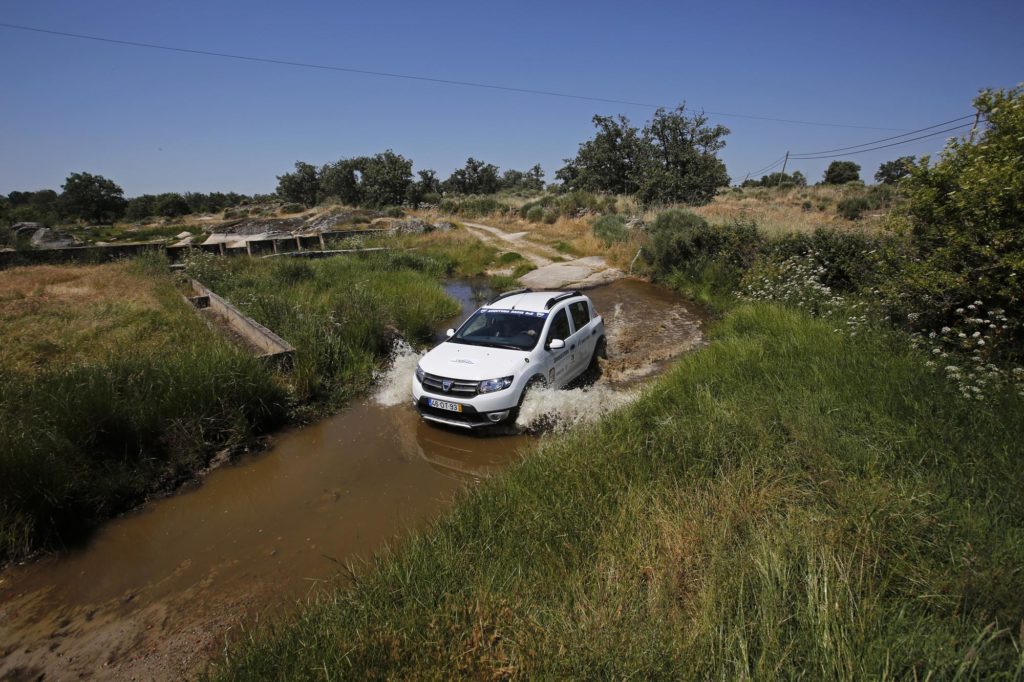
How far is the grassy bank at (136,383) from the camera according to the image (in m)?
4.82

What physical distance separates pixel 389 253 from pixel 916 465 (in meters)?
19.0

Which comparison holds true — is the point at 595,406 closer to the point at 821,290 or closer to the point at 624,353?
the point at 624,353

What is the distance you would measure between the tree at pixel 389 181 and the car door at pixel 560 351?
4809cm

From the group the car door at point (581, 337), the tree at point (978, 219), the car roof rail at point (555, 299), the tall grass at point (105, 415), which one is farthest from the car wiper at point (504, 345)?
the tree at point (978, 219)

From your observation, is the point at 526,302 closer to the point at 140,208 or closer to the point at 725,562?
the point at 725,562

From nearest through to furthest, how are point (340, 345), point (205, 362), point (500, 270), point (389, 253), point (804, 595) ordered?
point (804, 595), point (205, 362), point (340, 345), point (389, 253), point (500, 270)

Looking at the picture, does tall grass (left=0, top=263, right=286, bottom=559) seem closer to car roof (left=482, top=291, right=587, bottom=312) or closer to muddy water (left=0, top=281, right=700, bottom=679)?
muddy water (left=0, top=281, right=700, bottom=679)

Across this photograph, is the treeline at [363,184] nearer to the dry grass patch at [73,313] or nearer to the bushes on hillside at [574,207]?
the bushes on hillside at [574,207]

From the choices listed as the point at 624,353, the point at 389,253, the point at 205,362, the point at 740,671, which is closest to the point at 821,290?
the point at 624,353

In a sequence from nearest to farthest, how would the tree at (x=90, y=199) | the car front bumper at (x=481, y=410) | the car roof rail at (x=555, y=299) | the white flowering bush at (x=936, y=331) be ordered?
the white flowering bush at (x=936, y=331) → the car front bumper at (x=481, y=410) → the car roof rail at (x=555, y=299) → the tree at (x=90, y=199)

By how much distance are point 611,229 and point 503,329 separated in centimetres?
1975

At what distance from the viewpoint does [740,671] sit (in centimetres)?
231

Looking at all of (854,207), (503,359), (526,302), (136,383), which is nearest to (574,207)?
(854,207)

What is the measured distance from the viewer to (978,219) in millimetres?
5848
